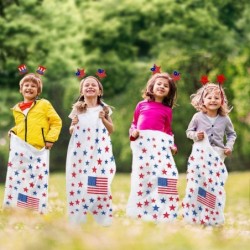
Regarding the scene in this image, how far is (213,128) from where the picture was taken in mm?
7652

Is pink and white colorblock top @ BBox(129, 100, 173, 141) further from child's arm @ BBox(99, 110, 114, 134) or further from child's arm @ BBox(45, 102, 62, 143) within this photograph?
child's arm @ BBox(45, 102, 62, 143)

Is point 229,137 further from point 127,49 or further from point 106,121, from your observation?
point 127,49

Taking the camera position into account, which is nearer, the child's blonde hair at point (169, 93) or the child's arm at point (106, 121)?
the child's arm at point (106, 121)

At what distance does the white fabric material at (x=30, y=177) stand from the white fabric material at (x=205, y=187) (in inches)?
61.3

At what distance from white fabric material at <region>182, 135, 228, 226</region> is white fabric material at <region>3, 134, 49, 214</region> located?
5.11 feet

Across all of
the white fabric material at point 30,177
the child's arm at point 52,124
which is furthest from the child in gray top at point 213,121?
the white fabric material at point 30,177

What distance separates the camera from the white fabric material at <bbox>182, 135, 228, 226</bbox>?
25.2 ft

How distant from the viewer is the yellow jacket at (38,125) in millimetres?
7348

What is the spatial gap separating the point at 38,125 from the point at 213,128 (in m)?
1.84

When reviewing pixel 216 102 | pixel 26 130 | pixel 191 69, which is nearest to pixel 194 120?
pixel 216 102

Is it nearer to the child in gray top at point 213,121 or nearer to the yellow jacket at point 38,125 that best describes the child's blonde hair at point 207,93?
the child in gray top at point 213,121

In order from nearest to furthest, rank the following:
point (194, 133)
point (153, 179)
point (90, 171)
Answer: point (90, 171) → point (153, 179) → point (194, 133)

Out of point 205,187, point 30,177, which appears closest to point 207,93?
point 205,187

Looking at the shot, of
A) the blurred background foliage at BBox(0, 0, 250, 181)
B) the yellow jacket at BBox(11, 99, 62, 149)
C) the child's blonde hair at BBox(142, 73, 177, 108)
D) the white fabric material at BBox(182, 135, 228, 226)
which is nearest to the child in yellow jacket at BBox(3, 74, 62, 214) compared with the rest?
the yellow jacket at BBox(11, 99, 62, 149)
